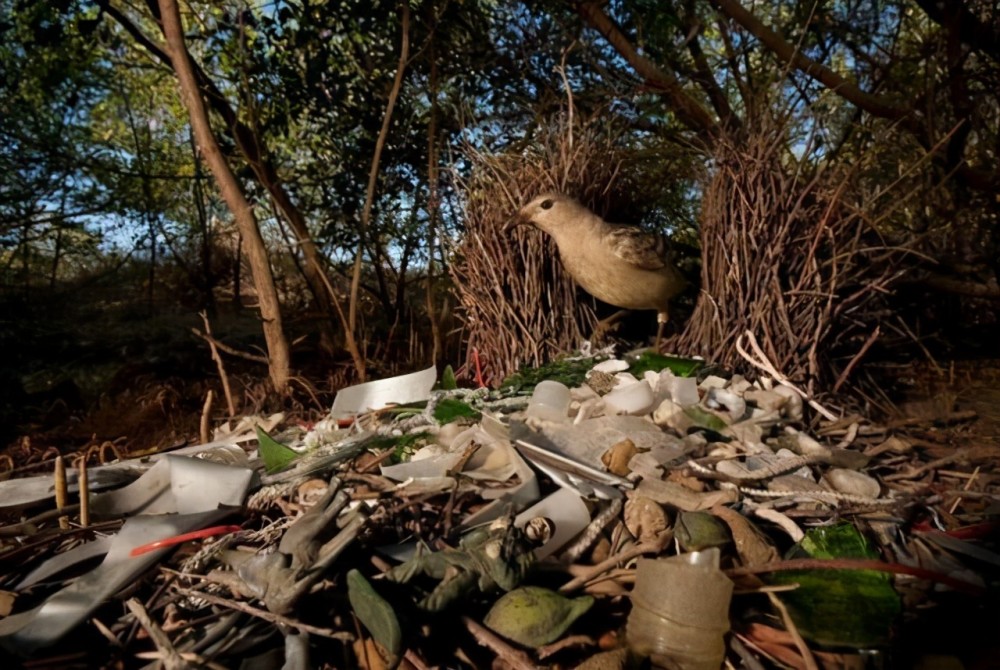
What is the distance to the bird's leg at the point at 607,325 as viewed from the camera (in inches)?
87.7

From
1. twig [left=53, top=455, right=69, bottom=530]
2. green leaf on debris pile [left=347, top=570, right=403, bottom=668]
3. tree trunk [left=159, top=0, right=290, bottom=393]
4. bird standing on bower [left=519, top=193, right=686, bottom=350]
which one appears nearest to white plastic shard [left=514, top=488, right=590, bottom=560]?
green leaf on debris pile [left=347, top=570, right=403, bottom=668]

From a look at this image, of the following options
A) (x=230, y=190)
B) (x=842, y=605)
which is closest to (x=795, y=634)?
(x=842, y=605)

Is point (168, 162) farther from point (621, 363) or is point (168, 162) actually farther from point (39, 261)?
point (621, 363)

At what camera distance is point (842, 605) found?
94 cm

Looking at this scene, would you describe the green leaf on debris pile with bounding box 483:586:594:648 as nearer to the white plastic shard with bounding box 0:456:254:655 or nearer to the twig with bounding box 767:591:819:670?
the twig with bounding box 767:591:819:670

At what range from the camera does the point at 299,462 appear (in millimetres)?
1336

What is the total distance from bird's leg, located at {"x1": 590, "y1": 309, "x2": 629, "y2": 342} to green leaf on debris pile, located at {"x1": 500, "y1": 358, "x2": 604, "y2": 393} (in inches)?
10.1

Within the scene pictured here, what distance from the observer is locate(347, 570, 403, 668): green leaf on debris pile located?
31.7 inches

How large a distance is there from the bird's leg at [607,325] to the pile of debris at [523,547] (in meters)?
0.72

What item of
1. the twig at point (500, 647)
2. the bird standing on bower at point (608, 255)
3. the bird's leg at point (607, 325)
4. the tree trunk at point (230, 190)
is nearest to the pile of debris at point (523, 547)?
the twig at point (500, 647)

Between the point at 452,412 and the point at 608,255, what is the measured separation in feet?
2.45

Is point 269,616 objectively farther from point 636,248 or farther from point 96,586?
point 636,248

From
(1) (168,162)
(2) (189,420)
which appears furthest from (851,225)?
(1) (168,162)

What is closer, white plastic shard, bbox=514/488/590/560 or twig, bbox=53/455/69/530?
white plastic shard, bbox=514/488/590/560
